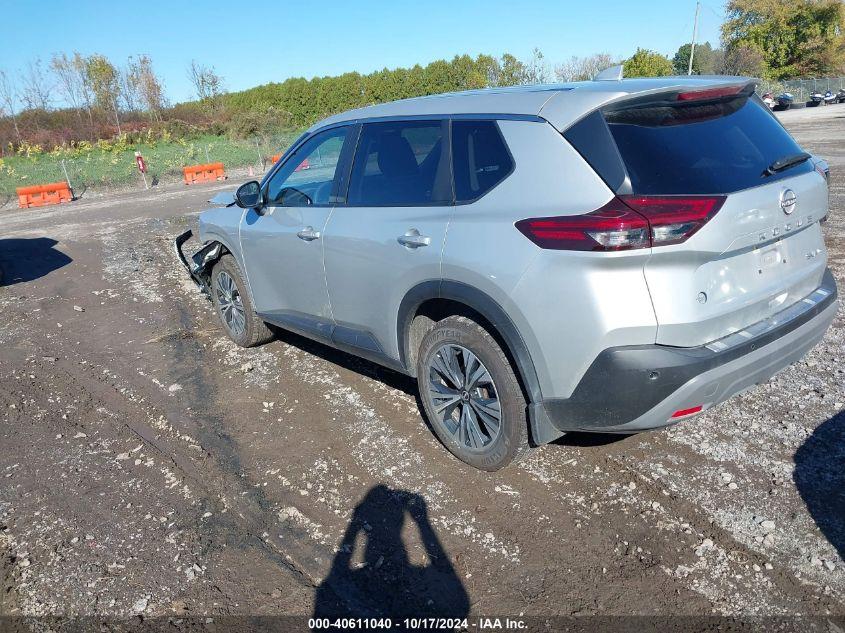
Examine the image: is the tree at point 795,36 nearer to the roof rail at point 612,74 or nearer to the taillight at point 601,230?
the roof rail at point 612,74

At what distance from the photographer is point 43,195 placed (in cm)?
2177

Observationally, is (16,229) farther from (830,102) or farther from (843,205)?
(830,102)

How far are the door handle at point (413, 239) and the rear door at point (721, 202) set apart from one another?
1.10 meters

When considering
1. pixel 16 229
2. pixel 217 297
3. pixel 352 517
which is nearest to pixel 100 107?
pixel 16 229

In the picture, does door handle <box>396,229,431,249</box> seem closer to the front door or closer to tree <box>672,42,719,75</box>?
the front door

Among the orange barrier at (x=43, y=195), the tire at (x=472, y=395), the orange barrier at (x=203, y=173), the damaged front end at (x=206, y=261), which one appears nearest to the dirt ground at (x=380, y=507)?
the tire at (x=472, y=395)

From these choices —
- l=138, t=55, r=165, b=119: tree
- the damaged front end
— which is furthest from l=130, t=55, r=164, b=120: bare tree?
the damaged front end

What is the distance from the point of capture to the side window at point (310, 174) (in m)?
4.33

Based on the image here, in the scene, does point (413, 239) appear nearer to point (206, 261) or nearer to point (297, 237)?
point (297, 237)

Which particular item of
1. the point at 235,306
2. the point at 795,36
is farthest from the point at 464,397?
the point at 795,36

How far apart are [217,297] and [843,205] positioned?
344 inches

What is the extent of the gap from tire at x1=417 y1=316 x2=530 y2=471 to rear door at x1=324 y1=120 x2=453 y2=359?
31 centimetres

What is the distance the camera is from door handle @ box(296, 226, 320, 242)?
4.24 meters

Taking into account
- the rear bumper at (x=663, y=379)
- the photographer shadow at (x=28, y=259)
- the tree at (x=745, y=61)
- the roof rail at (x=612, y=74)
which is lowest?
the photographer shadow at (x=28, y=259)
